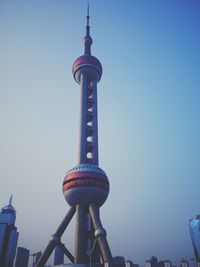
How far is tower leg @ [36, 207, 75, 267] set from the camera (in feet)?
160

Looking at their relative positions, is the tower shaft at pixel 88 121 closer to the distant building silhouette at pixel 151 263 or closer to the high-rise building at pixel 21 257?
the distant building silhouette at pixel 151 263

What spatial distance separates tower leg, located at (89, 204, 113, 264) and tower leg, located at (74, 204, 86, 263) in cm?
221

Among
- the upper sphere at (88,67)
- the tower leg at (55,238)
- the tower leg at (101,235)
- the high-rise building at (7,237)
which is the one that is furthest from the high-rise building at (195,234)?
the high-rise building at (7,237)

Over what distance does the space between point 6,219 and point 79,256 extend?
427ft

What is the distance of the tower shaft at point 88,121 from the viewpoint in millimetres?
57875

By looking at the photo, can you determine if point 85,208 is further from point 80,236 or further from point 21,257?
point 21,257

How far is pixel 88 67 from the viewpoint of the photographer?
2709 inches

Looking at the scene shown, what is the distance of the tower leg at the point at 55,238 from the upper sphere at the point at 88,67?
37001 millimetres

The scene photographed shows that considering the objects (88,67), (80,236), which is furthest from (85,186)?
(88,67)

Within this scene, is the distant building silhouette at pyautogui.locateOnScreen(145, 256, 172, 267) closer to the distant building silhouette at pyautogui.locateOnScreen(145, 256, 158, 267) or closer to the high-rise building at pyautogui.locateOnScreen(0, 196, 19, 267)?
the distant building silhouette at pyautogui.locateOnScreen(145, 256, 158, 267)

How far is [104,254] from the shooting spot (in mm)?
42344

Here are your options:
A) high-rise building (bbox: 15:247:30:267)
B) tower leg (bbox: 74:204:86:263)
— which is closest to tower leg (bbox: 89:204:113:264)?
tower leg (bbox: 74:204:86:263)

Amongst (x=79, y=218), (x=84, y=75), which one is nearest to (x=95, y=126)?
(x=84, y=75)

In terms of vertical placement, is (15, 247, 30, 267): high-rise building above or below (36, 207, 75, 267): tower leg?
above
